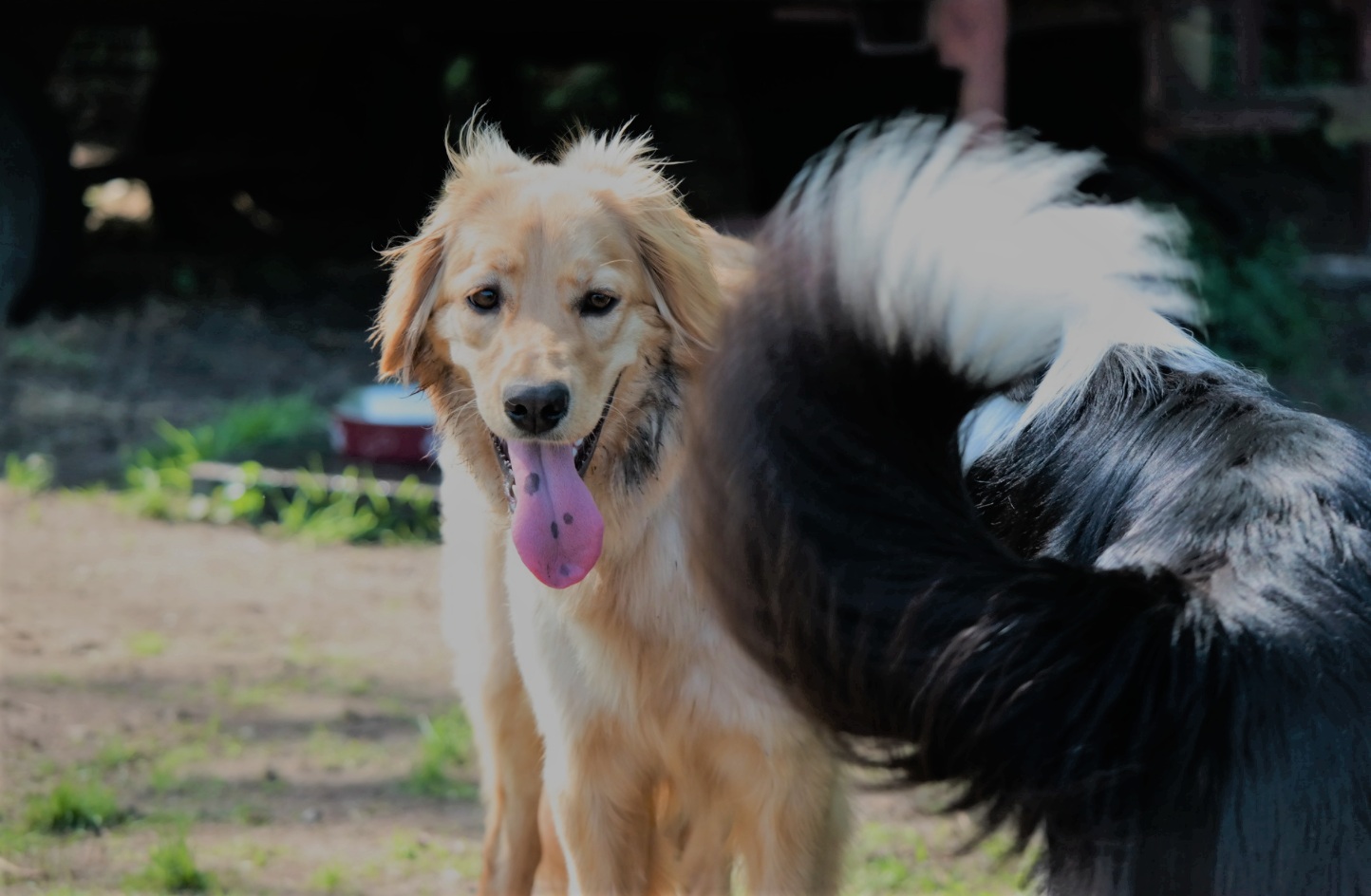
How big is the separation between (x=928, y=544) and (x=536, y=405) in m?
0.84

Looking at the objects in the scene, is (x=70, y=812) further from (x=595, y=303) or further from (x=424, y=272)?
(x=595, y=303)

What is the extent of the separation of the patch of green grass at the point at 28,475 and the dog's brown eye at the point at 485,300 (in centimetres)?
490

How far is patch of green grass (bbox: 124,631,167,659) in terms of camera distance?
5.02 meters

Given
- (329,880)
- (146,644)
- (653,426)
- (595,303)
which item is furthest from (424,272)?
(146,644)

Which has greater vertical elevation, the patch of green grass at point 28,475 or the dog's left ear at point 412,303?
the dog's left ear at point 412,303

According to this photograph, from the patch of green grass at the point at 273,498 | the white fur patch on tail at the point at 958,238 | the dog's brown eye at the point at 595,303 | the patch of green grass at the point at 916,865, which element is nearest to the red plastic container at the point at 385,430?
the patch of green grass at the point at 273,498

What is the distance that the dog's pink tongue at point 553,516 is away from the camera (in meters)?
2.46

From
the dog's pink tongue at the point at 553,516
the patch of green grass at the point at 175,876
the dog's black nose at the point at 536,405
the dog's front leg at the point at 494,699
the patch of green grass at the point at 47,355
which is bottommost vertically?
the patch of green grass at the point at 175,876

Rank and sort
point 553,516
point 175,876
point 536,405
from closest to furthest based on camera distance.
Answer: point 536,405 < point 553,516 < point 175,876

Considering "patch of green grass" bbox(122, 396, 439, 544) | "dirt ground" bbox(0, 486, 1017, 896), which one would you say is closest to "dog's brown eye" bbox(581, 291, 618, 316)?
"dirt ground" bbox(0, 486, 1017, 896)

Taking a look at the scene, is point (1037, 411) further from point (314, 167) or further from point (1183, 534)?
point (314, 167)

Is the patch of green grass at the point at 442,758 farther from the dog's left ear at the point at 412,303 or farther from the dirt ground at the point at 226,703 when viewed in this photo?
the dog's left ear at the point at 412,303

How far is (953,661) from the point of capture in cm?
171

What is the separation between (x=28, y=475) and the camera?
6.68m
